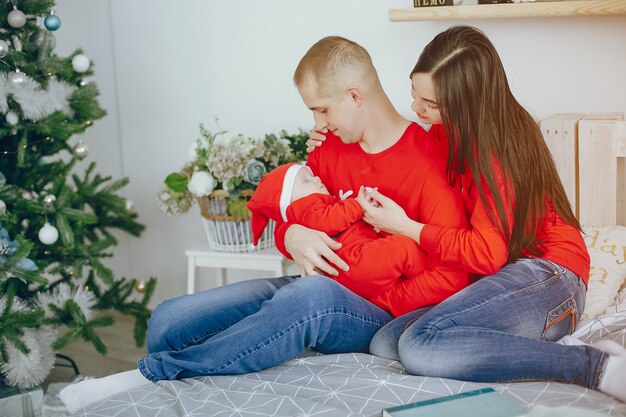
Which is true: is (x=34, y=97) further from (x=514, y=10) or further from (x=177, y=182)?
(x=514, y=10)

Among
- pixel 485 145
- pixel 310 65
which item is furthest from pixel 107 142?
pixel 485 145

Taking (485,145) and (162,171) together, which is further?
(162,171)

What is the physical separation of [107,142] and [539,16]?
1.93 m

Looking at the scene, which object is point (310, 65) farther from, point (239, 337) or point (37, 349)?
point (37, 349)

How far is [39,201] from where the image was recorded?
230 centimetres

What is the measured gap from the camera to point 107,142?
3230 mm

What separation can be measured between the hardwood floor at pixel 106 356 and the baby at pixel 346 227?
117cm

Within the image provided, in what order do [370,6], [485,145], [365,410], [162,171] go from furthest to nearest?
1. [162,171]
2. [370,6]
3. [485,145]
4. [365,410]

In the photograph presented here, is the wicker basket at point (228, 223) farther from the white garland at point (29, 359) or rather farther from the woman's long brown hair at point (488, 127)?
the woman's long brown hair at point (488, 127)

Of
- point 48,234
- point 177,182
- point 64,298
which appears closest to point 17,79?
point 48,234

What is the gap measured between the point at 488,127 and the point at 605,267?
0.53m

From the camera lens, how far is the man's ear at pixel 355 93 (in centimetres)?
171

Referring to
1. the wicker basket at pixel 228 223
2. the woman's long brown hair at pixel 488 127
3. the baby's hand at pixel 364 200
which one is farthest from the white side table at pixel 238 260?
the woman's long brown hair at pixel 488 127

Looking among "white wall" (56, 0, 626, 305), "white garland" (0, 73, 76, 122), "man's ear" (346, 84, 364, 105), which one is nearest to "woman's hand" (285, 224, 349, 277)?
"man's ear" (346, 84, 364, 105)
